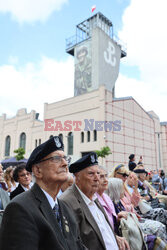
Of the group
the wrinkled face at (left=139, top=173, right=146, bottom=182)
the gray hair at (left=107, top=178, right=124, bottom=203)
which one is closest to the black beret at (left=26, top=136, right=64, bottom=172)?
the gray hair at (left=107, top=178, right=124, bottom=203)

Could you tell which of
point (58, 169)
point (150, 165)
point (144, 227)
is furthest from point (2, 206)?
point (150, 165)

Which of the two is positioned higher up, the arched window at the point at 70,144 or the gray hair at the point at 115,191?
the arched window at the point at 70,144

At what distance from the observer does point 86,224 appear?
7.75 ft

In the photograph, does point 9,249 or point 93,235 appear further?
point 93,235

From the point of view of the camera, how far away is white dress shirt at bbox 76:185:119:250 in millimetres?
2439

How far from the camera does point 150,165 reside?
1161 inches

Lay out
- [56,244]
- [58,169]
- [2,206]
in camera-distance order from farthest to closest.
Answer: [2,206]
[58,169]
[56,244]

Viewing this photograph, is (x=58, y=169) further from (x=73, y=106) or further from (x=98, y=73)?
(x=98, y=73)

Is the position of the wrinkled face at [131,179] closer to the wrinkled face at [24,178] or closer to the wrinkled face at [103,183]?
the wrinkled face at [103,183]

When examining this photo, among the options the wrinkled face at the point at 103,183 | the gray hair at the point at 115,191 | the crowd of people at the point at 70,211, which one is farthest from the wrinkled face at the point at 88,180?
the gray hair at the point at 115,191

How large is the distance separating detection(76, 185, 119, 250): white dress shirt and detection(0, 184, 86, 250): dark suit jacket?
0.95 m

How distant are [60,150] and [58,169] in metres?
0.16

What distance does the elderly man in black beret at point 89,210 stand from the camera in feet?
7.51

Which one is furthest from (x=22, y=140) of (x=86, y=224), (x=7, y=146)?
(x=86, y=224)
